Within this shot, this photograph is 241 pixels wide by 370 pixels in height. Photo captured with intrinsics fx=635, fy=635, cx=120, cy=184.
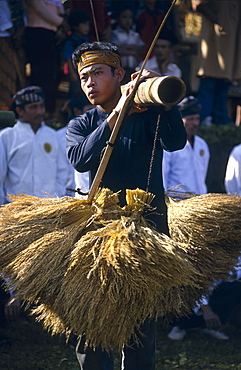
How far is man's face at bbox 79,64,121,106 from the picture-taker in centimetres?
325

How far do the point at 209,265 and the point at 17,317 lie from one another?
2411 millimetres

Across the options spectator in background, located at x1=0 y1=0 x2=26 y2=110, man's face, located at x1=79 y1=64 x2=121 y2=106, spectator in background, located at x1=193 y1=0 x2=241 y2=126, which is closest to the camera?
man's face, located at x1=79 y1=64 x2=121 y2=106

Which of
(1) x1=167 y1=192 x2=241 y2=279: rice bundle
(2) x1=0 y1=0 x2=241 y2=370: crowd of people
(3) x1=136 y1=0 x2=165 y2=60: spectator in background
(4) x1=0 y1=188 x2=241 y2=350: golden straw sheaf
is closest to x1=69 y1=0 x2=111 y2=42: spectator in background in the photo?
(2) x1=0 y1=0 x2=241 y2=370: crowd of people

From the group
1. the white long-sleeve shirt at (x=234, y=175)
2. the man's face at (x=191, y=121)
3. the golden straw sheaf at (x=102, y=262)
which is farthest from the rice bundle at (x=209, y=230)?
the man's face at (x=191, y=121)

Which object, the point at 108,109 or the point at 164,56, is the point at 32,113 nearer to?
the point at 164,56

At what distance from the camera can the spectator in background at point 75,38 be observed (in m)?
7.34

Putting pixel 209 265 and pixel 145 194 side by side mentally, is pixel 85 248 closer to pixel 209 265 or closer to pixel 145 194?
pixel 145 194

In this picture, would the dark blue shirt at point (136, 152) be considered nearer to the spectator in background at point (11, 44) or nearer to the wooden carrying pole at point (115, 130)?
the wooden carrying pole at point (115, 130)

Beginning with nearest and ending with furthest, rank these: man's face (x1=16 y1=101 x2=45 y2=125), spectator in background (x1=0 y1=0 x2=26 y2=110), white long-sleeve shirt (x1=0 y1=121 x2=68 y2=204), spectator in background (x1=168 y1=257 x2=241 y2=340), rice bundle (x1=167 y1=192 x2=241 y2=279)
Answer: rice bundle (x1=167 y1=192 x2=241 y2=279) → spectator in background (x1=168 y1=257 x2=241 y2=340) → white long-sleeve shirt (x1=0 y1=121 x2=68 y2=204) → man's face (x1=16 y1=101 x2=45 y2=125) → spectator in background (x1=0 y1=0 x2=26 y2=110)

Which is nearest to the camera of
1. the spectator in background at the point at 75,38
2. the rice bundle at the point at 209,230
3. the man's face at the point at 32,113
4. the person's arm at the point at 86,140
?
the person's arm at the point at 86,140

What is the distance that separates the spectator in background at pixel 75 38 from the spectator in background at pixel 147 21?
0.93 meters

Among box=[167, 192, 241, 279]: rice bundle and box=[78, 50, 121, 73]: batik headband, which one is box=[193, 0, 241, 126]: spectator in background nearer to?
box=[167, 192, 241, 279]: rice bundle

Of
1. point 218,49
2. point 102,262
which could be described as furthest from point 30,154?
point 102,262

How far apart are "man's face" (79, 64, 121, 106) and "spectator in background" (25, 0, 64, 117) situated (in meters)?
3.98
